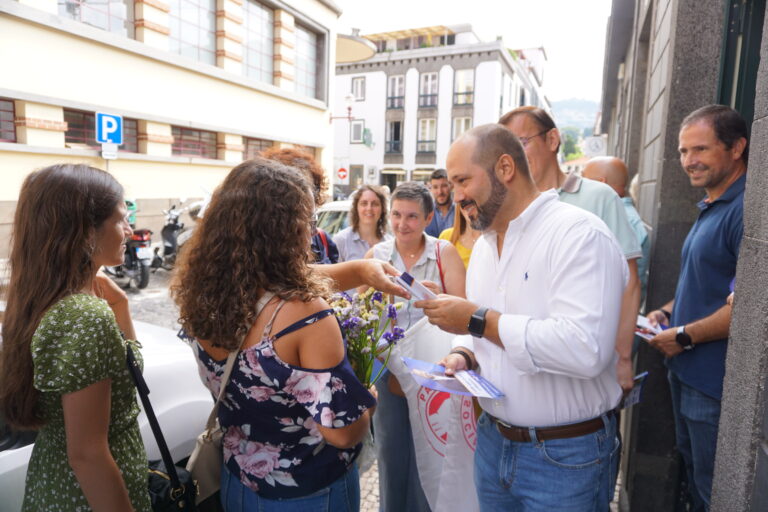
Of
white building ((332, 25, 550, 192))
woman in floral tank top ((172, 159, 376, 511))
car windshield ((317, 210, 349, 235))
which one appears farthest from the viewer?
white building ((332, 25, 550, 192))

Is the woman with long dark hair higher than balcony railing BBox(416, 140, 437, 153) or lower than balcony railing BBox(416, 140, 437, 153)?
lower

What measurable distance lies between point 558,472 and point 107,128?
12.0m

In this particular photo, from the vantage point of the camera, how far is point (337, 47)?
22766mm

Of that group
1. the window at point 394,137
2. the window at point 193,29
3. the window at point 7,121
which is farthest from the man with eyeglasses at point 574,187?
the window at point 394,137

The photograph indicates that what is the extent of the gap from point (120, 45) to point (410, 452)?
13.2 meters

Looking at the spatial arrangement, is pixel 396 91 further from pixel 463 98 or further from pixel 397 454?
pixel 397 454

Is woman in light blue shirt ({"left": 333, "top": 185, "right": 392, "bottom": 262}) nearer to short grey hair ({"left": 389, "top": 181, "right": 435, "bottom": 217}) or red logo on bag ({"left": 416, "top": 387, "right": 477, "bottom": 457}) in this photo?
short grey hair ({"left": 389, "top": 181, "right": 435, "bottom": 217})

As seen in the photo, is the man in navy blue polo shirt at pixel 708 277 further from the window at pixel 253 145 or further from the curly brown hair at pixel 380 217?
the window at pixel 253 145

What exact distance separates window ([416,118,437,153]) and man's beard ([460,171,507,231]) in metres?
37.1

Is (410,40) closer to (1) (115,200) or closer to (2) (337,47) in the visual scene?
(2) (337,47)

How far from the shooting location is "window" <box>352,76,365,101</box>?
40625mm

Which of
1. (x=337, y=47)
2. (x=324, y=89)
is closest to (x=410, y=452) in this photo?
(x=324, y=89)

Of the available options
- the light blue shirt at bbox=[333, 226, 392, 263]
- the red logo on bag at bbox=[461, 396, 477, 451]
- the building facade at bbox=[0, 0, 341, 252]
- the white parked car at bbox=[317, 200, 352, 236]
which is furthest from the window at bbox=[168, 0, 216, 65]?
the red logo on bag at bbox=[461, 396, 477, 451]

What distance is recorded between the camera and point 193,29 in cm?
1513
